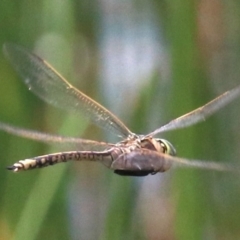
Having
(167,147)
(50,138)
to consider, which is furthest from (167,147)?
(50,138)

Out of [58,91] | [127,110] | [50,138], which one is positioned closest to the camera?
[50,138]

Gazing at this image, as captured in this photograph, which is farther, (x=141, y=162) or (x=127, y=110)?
(x=127, y=110)

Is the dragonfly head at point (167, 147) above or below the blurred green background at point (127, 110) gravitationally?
below

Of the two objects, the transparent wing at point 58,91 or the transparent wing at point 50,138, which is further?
the transparent wing at point 58,91

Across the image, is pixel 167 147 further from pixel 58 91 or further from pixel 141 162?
pixel 58 91

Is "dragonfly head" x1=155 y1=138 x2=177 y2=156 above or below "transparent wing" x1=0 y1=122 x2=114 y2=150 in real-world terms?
above
